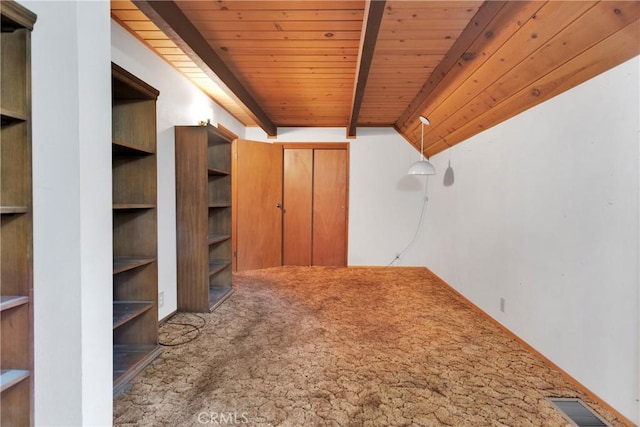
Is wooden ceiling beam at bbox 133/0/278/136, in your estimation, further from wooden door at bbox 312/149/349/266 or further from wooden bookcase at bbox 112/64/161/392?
wooden door at bbox 312/149/349/266

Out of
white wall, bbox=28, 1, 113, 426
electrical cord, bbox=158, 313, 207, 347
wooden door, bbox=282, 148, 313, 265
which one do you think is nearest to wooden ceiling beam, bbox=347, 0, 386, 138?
white wall, bbox=28, 1, 113, 426

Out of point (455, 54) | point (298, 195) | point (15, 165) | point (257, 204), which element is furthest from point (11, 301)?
point (298, 195)

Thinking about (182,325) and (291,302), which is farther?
(291,302)

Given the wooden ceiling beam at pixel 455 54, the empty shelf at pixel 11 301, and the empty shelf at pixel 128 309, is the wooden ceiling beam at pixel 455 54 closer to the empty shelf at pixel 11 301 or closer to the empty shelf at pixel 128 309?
the empty shelf at pixel 11 301

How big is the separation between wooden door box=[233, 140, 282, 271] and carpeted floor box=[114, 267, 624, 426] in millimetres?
1360

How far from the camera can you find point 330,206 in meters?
4.45

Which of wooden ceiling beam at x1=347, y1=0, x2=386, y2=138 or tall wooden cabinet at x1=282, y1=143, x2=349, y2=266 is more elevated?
wooden ceiling beam at x1=347, y1=0, x2=386, y2=138

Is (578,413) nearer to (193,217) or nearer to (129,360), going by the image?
(129,360)

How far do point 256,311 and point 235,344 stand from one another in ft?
2.05

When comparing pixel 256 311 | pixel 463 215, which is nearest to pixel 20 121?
pixel 256 311

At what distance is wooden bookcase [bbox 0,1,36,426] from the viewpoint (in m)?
0.97

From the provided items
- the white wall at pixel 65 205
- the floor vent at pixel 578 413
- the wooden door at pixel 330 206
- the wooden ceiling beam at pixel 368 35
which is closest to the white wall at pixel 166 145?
the white wall at pixel 65 205

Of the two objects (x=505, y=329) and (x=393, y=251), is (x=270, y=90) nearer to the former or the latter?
(x=393, y=251)

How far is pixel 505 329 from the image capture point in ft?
→ 7.48
